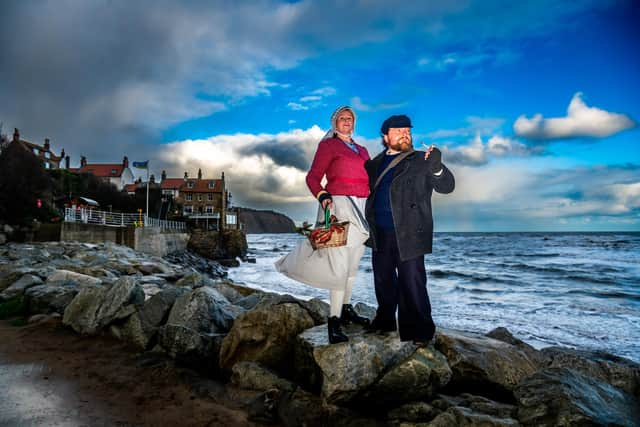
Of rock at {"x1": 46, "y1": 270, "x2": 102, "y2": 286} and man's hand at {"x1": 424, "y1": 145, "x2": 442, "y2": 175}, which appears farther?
rock at {"x1": 46, "y1": 270, "x2": 102, "y2": 286}

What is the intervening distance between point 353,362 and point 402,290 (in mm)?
764

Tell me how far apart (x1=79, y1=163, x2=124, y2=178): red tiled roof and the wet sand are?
6471 centimetres

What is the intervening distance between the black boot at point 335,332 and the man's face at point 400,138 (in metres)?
1.71

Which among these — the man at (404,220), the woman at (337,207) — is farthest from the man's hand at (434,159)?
the woman at (337,207)

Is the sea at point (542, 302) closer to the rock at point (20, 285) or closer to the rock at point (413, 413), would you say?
the rock at point (413, 413)

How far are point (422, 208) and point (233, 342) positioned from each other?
2.71 m

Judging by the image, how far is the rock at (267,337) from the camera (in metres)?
4.30

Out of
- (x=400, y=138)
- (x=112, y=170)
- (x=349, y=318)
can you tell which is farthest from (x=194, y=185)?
(x=400, y=138)

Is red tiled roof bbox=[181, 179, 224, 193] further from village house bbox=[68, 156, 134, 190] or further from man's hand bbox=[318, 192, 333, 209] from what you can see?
man's hand bbox=[318, 192, 333, 209]

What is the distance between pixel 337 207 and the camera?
352 cm

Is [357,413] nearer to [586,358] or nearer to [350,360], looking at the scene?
[350,360]

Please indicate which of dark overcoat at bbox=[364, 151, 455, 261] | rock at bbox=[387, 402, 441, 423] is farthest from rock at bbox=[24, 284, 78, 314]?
dark overcoat at bbox=[364, 151, 455, 261]

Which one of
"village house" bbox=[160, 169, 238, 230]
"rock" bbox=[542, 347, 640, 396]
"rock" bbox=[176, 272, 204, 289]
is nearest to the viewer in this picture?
"rock" bbox=[542, 347, 640, 396]

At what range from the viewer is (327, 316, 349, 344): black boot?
344 cm
